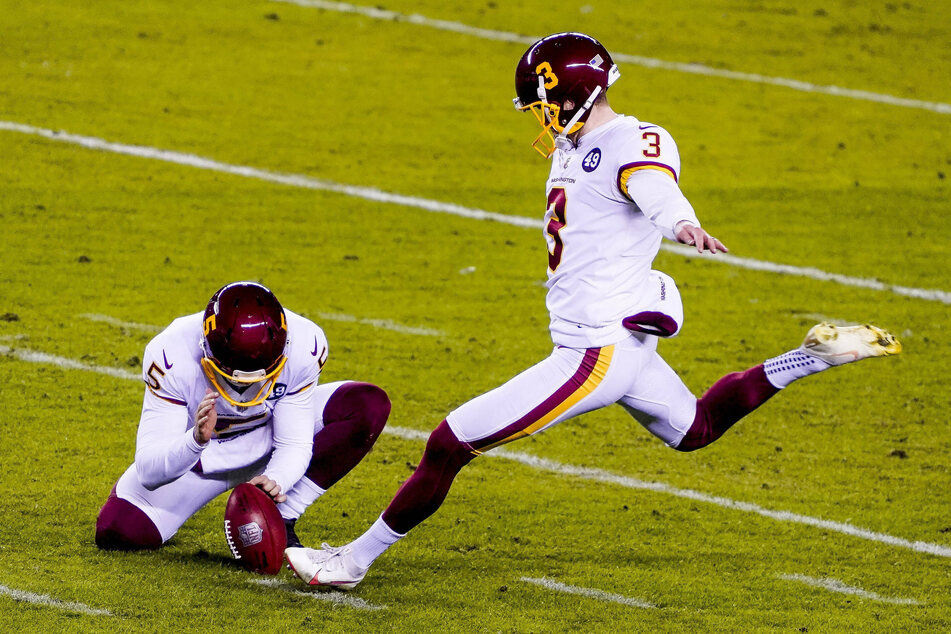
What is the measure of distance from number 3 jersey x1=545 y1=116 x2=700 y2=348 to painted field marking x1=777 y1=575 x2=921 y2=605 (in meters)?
1.14

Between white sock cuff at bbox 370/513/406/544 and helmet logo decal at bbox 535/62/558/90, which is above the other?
helmet logo decal at bbox 535/62/558/90

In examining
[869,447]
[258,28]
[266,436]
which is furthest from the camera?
[258,28]

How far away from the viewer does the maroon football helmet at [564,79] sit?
4.34 metres

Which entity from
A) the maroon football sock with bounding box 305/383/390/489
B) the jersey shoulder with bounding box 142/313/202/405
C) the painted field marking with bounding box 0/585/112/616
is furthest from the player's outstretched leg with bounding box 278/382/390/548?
the painted field marking with bounding box 0/585/112/616

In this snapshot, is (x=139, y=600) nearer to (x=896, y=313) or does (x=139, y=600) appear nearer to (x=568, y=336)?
(x=568, y=336)

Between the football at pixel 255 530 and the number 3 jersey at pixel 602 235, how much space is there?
3.62 ft

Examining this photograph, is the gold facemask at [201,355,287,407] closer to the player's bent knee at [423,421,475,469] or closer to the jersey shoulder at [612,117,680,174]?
the player's bent knee at [423,421,475,469]

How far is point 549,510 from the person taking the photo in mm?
5312

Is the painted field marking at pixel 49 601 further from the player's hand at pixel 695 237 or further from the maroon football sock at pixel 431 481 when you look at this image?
the player's hand at pixel 695 237

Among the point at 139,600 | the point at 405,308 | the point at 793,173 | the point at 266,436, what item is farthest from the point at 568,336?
the point at 793,173

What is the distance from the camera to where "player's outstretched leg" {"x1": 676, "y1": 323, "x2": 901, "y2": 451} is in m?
4.54

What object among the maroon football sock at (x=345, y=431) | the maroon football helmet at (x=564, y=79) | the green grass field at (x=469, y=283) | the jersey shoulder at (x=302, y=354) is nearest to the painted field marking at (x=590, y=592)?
the green grass field at (x=469, y=283)

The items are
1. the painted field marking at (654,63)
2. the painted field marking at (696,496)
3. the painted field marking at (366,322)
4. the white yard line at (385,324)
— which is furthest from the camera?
the painted field marking at (654,63)

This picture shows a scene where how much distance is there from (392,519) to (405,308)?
3.08 meters
